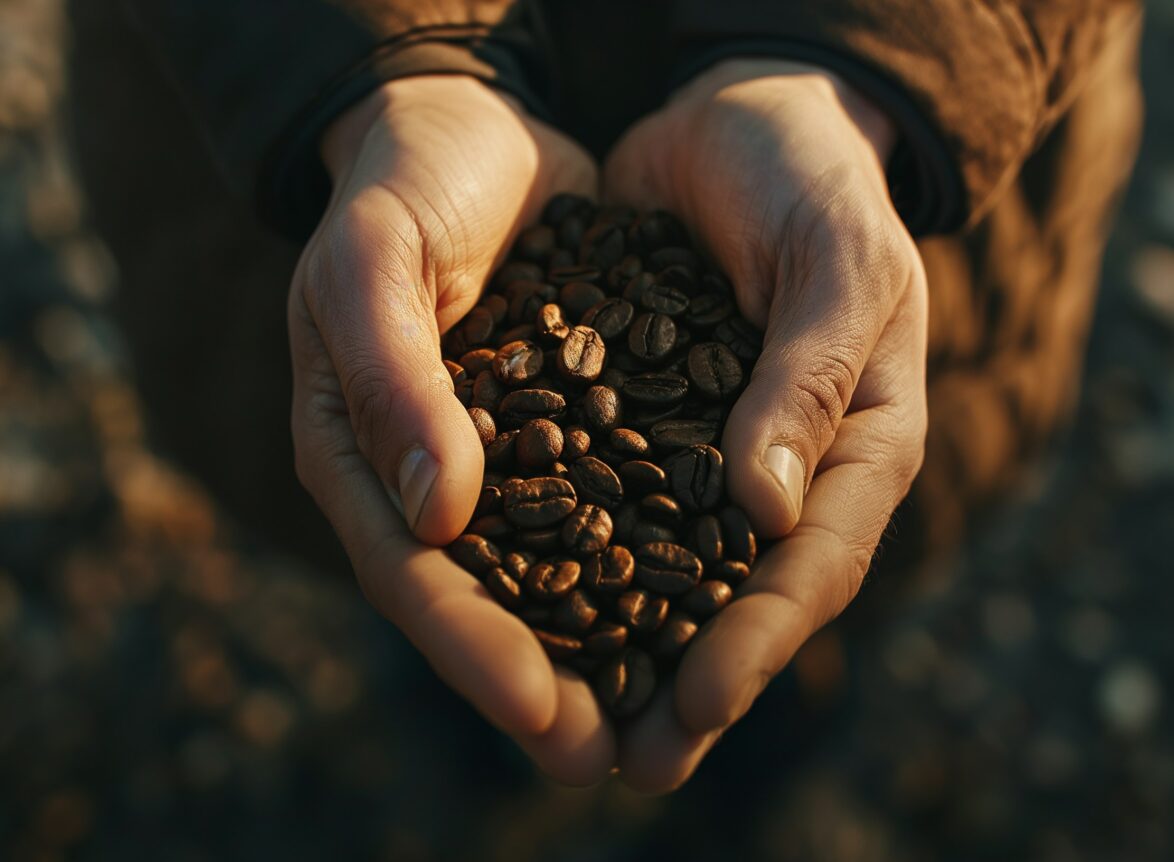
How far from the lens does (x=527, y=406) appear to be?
209 cm

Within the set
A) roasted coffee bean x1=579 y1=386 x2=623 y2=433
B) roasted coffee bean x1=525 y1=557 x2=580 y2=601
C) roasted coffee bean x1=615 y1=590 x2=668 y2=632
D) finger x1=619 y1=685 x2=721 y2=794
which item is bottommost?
finger x1=619 y1=685 x2=721 y2=794

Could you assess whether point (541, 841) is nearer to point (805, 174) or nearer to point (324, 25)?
point (805, 174)

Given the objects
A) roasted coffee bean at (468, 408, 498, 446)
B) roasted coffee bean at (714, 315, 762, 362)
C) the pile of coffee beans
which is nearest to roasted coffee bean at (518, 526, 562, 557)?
the pile of coffee beans

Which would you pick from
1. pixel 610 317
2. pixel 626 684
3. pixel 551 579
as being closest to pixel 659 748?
pixel 626 684

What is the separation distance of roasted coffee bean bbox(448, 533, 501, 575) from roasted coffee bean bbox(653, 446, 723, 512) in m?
0.37

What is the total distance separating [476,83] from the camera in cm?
237

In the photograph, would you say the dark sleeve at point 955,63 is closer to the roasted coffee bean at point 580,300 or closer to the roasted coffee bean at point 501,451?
the roasted coffee bean at point 580,300

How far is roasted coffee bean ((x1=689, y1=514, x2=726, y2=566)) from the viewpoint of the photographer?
6.23 feet

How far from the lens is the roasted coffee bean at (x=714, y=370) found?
2107mm

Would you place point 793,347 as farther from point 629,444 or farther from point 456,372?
point 456,372

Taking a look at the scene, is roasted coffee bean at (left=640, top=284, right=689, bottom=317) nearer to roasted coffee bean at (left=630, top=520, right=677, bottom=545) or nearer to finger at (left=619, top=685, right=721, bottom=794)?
roasted coffee bean at (left=630, top=520, right=677, bottom=545)

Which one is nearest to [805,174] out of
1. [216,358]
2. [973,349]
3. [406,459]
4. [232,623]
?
[973,349]

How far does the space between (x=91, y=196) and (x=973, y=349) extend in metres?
2.29

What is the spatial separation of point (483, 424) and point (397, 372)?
0.24 meters
